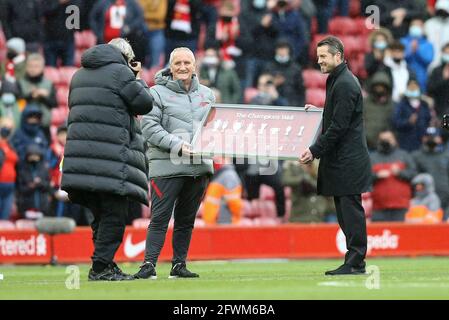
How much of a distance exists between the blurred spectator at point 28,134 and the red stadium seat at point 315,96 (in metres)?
5.13

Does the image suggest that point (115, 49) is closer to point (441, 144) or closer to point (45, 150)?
point (45, 150)

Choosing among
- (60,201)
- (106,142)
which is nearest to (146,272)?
(106,142)

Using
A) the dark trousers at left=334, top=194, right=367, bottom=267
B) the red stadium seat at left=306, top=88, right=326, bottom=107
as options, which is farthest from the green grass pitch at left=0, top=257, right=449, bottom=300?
the red stadium seat at left=306, top=88, right=326, bottom=107

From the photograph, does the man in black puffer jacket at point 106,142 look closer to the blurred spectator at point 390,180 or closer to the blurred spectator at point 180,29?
the blurred spectator at point 390,180

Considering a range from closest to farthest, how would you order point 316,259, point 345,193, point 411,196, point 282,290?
1. point 282,290
2. point 345,193
3. point 316,259
4. point 411,196

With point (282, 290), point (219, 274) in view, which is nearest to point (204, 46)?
point (219, 274)

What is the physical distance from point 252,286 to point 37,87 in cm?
1004

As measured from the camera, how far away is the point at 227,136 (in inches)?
484

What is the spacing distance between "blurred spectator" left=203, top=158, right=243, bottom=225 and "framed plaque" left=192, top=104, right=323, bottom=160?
6.89 meters

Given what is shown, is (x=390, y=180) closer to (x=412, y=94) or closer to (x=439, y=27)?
(x=412, y=94)

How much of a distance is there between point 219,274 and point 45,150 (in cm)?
648

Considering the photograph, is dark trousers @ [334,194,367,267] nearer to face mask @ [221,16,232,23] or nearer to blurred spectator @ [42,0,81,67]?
blurred spectator @ [42,0,81,67]

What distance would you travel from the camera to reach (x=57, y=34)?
68.8 ft

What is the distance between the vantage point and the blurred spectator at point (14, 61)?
20366 millimetres
